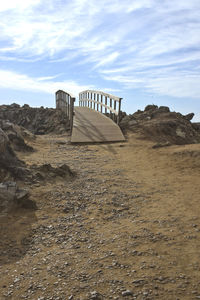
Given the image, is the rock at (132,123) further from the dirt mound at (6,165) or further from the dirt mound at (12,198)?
the dirt mound at (12,198)

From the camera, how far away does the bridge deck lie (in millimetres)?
13305

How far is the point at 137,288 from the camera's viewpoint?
3545mm

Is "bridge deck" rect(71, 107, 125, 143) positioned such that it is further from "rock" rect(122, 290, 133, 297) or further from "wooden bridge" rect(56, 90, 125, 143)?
"rock" rect(122, 290, 133, 297)

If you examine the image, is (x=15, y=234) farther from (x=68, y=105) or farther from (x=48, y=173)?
(x=68, y=105)

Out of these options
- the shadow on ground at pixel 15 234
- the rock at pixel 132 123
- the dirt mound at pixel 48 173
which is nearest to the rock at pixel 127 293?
the shadow on ground at pixel 15 234

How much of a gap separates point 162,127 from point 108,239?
10948mm

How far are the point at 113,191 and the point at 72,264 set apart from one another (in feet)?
9.84

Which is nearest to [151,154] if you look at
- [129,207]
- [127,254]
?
[129,207]

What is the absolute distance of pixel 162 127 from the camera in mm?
14977

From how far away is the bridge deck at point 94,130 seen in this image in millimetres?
13305

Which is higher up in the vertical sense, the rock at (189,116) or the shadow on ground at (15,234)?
the rock at (189,116)

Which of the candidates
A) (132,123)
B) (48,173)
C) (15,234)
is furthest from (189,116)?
(15,234)

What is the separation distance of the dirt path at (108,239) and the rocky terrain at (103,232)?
0.01 meters

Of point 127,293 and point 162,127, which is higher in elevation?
point 162,127
